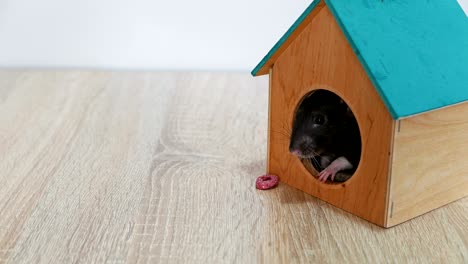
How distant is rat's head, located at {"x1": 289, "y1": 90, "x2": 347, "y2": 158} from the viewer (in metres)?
1.43

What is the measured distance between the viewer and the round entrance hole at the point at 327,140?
4.69 feet

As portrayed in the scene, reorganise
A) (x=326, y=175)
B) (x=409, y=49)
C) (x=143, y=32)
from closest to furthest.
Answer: (x=409, y=49) → (x=326, y=175) → (x=143, y=32)

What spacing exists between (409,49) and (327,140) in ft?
0.87

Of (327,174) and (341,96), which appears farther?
(327,174)

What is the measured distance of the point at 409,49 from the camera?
1.29 metres

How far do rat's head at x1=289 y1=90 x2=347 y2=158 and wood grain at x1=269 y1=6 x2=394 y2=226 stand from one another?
31 millimetres

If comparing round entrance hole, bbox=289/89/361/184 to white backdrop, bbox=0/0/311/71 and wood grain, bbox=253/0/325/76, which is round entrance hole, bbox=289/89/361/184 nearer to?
wood grain, bbox=253/0/325/76

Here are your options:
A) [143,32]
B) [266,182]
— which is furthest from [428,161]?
[143,32]

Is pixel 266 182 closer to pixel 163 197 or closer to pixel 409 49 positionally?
pixel 163 197

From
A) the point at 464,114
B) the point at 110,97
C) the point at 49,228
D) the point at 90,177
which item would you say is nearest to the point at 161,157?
the point at 90,177

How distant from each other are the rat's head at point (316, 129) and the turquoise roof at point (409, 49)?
0.24 metres

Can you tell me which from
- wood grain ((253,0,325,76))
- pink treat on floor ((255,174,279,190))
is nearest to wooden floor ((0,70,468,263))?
pink treat on floor ((255,174,279,190))

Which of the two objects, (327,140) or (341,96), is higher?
(341,96)

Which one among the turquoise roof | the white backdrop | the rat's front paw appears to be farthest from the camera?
the white backdrop
